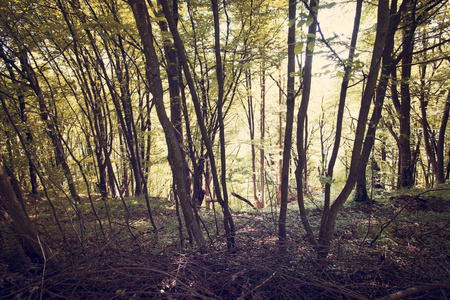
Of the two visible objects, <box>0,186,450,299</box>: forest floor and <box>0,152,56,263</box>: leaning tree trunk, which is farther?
<box>0,152,56,263</box>: leaning tree trunk

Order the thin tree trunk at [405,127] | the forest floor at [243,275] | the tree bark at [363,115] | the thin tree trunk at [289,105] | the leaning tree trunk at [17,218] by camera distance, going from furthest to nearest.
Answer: the thin tree trunk at [405,127] → the thin tree trunk at [289,105] → the leaning tree trunk at [17,218] → the tree bark at [363,115] → the forest floor at [243,275]

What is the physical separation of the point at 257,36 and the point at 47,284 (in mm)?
5092

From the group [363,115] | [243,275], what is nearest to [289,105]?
[363,115]

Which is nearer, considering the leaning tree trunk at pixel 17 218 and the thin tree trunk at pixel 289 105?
the leaning tree trunk at pixel 17 218

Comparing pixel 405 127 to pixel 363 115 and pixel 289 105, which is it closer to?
pixel 363 115

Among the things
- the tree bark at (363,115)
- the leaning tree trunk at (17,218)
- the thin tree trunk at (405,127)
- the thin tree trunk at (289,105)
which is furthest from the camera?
the thin tree trunk at (405,127)

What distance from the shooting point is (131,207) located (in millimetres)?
6848

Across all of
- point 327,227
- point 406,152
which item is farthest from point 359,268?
point 406,152

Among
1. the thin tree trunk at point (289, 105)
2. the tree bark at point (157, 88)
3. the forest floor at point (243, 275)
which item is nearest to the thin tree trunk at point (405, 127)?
the forest floor at point (243, 275)

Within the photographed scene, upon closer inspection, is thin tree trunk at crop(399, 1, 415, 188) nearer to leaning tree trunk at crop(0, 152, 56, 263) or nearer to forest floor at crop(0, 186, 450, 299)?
forest floor at crop(0, 186, 450, 299)

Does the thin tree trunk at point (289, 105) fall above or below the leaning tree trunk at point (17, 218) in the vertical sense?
above

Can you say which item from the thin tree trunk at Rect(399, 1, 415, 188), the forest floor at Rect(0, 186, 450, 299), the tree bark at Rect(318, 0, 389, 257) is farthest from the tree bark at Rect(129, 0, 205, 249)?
the thin tree trunk at Rect(399, 1, 415, 188)

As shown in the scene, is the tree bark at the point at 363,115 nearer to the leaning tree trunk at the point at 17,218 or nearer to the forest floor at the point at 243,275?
the forest floor at the point at 243,275

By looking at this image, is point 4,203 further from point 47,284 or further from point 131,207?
point 131,207
